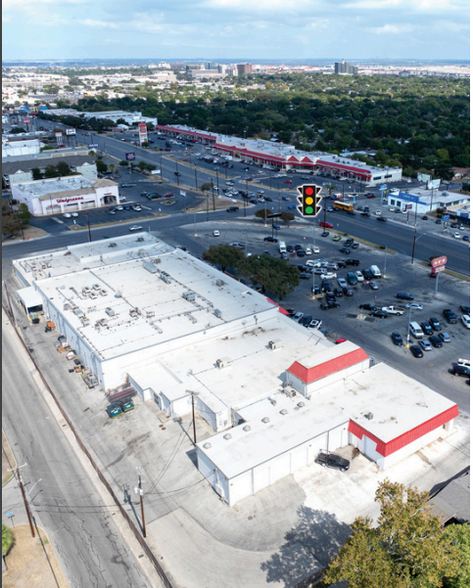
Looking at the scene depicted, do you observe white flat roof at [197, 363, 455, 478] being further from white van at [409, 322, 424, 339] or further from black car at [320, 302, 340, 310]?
black car at [320, 302, 340, 310]

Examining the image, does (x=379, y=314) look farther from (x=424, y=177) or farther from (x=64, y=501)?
(x=424, y=177)

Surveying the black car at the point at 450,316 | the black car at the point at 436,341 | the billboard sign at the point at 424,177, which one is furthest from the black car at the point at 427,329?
the billboard sign at the point at 424,177

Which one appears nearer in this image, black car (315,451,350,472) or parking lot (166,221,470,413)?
black car (315,451,350,472)

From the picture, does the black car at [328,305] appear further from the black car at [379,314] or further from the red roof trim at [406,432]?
the red roof trim at [406,432]

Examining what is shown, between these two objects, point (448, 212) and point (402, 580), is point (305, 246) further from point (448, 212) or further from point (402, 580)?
point (402, 580)

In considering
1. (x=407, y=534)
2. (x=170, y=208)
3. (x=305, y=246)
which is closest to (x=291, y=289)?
(x=305, y=246)

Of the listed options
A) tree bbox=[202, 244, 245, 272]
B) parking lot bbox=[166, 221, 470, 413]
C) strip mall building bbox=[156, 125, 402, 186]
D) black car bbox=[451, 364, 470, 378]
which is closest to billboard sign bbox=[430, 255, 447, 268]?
parking lot bbox=[166, 221, 470, 413]
